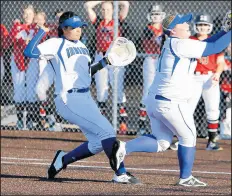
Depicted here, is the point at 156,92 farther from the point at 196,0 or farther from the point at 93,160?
the point at 196,0

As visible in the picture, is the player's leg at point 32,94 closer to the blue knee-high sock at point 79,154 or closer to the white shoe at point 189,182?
the blue knee-high sock at point 79,154

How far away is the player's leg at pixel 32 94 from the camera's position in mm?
14625

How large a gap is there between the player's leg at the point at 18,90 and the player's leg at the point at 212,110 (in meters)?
3.37

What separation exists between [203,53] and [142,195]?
1.50m

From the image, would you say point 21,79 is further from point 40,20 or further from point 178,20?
point 178,20

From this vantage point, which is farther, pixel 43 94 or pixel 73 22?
pixel 43 94

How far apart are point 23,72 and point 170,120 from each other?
6222 millimetres

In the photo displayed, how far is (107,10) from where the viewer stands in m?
14.1

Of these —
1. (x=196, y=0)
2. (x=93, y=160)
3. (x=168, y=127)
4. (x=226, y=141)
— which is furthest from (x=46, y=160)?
(x=196, y=0)

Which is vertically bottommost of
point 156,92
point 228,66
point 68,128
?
point 68,128

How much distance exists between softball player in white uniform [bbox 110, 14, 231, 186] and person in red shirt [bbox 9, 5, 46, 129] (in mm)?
5835

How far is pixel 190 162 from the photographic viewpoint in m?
9.00

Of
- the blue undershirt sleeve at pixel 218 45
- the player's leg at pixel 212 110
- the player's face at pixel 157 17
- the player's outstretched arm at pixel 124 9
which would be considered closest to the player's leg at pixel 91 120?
the blue undershirt sleeve at pixel 218 45

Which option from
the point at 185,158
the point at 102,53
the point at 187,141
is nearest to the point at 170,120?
the point at 187,141
